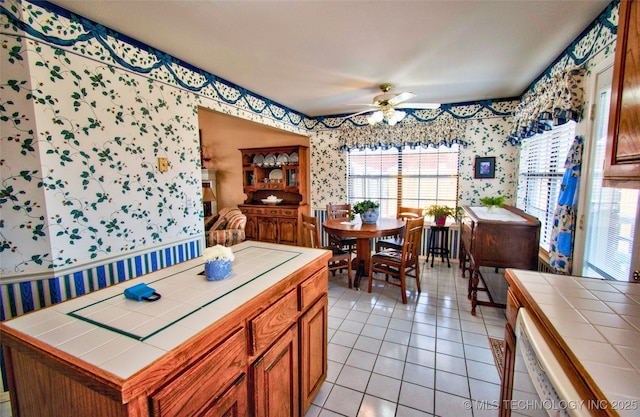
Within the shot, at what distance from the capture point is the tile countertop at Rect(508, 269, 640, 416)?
2.26 ft

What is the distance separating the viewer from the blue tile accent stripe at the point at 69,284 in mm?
1731

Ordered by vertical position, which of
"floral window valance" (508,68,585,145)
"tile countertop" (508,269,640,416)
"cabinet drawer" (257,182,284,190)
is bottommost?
"tile countertop" (508,269,640,416)

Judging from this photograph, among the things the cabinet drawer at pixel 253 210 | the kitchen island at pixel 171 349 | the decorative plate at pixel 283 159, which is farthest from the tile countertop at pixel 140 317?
the decorative plate at pixel 283 159

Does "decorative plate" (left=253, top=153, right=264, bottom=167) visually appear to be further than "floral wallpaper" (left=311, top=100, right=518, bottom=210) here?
Yes

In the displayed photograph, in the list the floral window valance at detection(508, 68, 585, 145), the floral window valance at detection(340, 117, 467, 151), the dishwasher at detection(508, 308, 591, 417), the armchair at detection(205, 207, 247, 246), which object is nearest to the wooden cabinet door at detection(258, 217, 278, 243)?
the armchair at detection(205, 207, 247, 246)

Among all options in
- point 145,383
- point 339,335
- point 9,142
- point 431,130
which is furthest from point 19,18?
point 431,130

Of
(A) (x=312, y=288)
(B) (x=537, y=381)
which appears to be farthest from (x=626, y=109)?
(A) (x=312, y=288)

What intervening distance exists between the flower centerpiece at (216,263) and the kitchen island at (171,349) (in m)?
0.04

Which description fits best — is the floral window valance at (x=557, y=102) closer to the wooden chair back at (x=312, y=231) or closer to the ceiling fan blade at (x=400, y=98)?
the ceiling fan blade at (x=400, y=98)

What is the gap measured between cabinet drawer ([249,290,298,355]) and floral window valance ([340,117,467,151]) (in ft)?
12.4

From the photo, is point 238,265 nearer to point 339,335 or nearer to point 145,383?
point 145,383

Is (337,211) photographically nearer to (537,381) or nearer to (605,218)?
(605,218)

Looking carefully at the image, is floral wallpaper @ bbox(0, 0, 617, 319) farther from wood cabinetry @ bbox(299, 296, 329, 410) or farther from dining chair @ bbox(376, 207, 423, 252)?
dining chair @ bbox(376, 207, 423, 252)

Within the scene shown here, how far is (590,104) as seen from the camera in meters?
2.09
